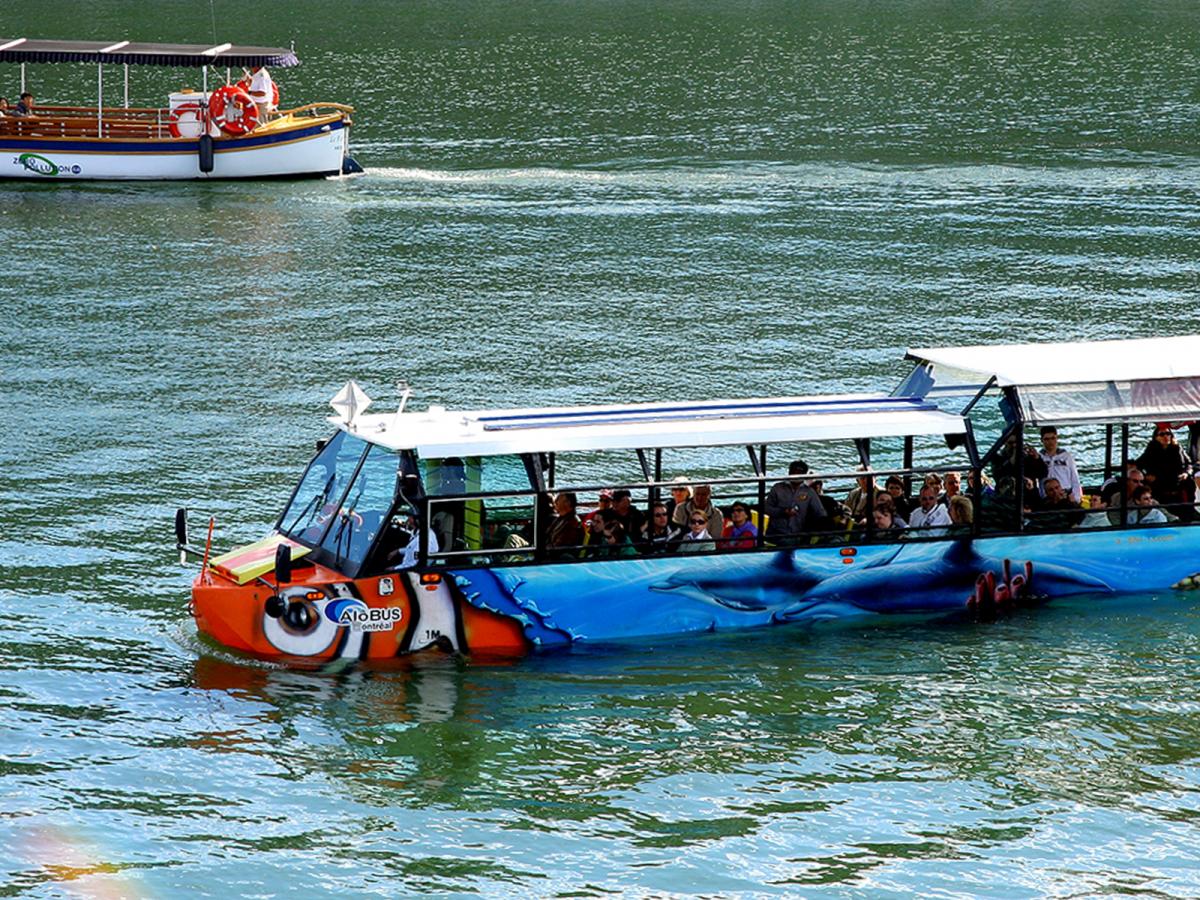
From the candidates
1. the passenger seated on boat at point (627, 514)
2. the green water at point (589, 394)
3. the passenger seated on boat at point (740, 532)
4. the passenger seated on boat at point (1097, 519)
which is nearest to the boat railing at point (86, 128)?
the green water at point (589, 394)

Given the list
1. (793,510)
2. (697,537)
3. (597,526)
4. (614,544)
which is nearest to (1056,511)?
(793,510)

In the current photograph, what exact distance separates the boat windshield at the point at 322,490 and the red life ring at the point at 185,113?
133 feet

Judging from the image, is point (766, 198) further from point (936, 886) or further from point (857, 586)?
point (936, 886)

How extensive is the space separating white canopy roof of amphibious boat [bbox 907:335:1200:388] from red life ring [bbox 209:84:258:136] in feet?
134

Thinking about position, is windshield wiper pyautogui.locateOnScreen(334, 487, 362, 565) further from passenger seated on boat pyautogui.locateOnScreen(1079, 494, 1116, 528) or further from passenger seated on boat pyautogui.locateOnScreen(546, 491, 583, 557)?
passenger seated on boat pyautogui.locateOnScreen(1079, 494, 1116, 528)

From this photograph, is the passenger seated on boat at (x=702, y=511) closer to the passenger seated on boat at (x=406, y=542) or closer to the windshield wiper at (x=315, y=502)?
the passenger seated on boat at (x=406, y=542)

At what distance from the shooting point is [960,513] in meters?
24.7

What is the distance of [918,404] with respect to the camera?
25.2m

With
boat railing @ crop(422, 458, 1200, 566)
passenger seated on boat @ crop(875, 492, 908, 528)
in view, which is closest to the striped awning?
boat railing @ crop(422, 458, 1200, 566)

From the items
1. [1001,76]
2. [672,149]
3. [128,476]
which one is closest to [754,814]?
[128,476]

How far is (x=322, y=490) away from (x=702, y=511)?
4.83 m

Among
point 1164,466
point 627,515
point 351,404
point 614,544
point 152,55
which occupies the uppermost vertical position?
point 152,55

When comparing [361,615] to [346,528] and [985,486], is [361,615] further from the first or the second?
[985,486]

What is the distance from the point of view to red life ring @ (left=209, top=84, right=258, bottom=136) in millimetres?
62219
